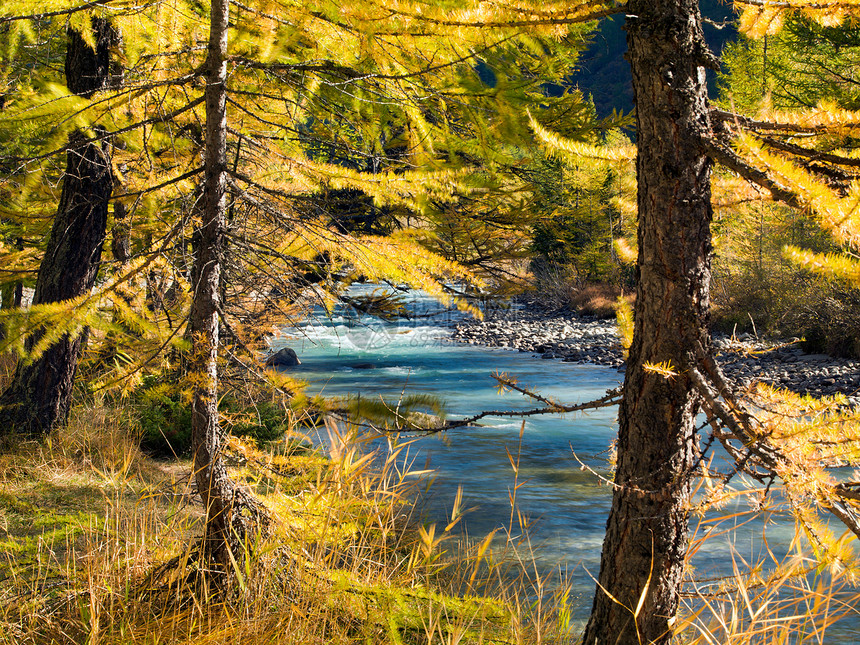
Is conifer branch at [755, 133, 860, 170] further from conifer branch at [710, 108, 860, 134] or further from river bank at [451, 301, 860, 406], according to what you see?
river bank at [451, 301, 860, 406]

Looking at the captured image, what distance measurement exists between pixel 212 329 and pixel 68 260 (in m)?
3.81

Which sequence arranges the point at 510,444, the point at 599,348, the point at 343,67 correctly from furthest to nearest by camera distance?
1. the point at 599,348
2. the point at 510,444
3. the point at 343,67

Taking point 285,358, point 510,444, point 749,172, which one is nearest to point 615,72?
point 285,358

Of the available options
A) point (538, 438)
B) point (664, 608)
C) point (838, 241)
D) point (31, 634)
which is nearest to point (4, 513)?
point (31, 634)

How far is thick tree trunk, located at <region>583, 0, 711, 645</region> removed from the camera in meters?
1.96

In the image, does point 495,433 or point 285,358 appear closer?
point 495,433

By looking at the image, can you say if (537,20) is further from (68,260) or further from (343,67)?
(68,260)

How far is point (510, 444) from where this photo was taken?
9.39 meters

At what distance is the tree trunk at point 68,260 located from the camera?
5.64 m

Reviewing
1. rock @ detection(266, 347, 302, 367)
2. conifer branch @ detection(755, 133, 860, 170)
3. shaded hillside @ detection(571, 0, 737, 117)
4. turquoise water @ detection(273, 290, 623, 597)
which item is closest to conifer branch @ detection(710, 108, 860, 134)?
conifer branch @ detection(755, 133, 860, 170)

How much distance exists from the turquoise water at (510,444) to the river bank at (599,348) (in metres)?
0.93

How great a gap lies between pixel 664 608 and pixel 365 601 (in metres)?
1.47

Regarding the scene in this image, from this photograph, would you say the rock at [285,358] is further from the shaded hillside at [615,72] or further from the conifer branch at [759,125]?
the shaded hillside at [615,72]

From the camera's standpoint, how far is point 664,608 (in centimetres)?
219
